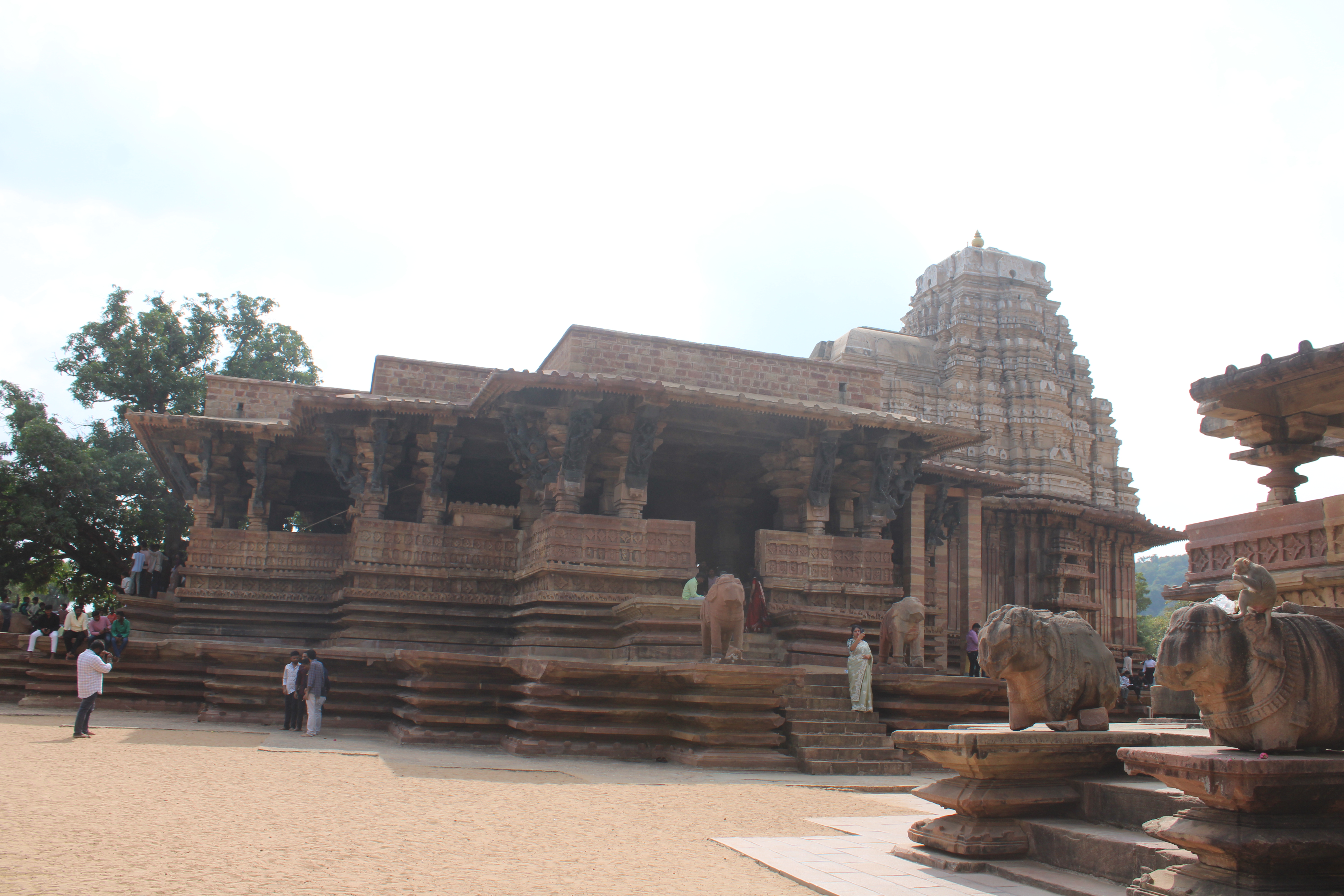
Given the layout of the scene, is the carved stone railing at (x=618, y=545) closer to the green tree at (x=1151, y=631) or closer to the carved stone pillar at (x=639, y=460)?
the carved stone pillar at (x=639, y=460)

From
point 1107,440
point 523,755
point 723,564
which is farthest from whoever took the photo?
point 1107,440

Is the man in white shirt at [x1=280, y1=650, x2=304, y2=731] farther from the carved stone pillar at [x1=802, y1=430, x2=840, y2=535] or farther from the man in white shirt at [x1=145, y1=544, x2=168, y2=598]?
the man in white shirt at [x1=145, y1=544, x2=168, y2=598]

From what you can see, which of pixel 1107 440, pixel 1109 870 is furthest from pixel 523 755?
pixel 1107 440

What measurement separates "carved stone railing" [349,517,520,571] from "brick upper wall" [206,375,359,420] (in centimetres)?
528

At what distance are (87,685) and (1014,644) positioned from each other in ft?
33.0

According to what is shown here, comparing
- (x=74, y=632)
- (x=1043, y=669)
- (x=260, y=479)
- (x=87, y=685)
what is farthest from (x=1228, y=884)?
(x=260, y=479)

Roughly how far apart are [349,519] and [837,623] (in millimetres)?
9634

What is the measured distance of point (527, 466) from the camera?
15.1 metres

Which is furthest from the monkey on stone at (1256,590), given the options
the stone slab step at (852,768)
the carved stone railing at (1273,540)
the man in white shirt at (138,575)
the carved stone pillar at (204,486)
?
the man in white shirt at (138,575)

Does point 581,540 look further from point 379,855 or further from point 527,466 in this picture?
point 379,855

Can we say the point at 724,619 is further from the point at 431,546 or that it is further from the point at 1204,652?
the point at 1204,652

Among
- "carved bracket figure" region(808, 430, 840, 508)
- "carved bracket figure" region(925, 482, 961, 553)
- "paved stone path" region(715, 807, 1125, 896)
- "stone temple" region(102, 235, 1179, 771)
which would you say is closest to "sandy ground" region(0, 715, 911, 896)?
"paved stone path" region(715, 807, 1125, 896)

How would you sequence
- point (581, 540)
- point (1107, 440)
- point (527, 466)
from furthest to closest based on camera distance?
1. point (1107, 440)
2. point (527, 466)
3. point (581, 540)

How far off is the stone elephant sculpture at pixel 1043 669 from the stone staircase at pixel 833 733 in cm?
491
